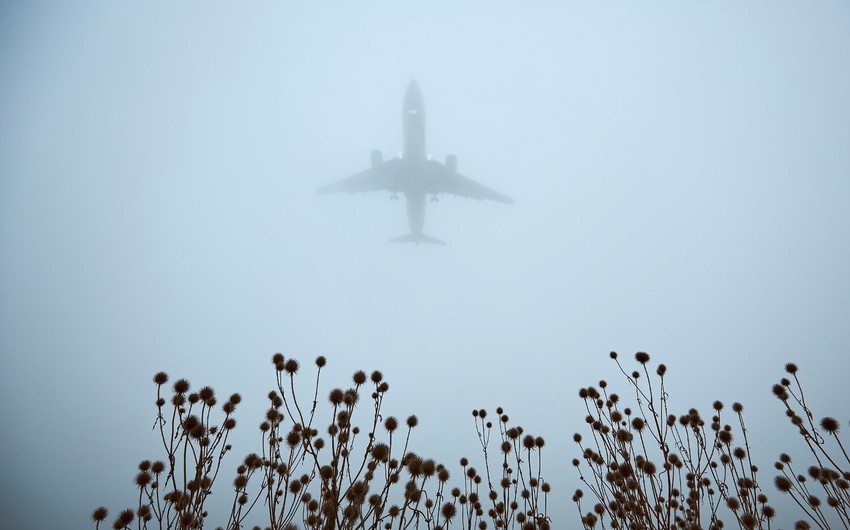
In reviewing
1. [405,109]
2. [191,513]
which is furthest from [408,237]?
[191,513]

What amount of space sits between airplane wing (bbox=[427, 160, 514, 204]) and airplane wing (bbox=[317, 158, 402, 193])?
3792 millimetres

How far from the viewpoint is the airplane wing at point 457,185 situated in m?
40.1

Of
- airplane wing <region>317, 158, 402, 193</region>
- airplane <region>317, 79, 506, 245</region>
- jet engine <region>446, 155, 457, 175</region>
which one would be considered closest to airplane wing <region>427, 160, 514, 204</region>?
airplane <region>317, 79, 506, 245</region>

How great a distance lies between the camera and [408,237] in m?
Result: 45.2

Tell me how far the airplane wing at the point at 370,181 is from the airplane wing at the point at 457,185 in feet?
12.4

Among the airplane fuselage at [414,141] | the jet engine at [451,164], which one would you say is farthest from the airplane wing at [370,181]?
Answer: the jet engine at [451,164]

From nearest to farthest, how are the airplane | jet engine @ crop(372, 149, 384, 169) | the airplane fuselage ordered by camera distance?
1. jet engine @ crop(372, 149, 384, 169)
2. the airplane
3. the airplane fuselage

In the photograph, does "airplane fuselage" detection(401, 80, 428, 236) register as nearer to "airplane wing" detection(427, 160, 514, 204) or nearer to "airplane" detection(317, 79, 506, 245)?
"airplane" detection(317, 79, 506, 245)

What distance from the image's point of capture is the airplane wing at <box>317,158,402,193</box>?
39469 millimetres

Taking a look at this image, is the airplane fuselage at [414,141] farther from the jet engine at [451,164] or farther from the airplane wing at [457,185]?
the jet engine at [451,164]

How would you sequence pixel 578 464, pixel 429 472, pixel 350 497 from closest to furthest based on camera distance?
pixel 350 497 < pixel 429 472 < pixel 578 464

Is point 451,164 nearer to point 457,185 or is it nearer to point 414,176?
point 457,185

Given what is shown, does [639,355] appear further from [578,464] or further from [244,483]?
[244,483]

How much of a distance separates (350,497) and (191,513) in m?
1.04
